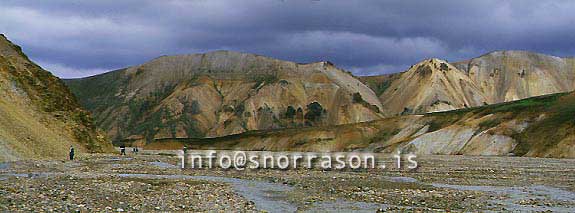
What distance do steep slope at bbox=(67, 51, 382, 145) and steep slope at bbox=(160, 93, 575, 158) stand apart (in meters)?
24.4

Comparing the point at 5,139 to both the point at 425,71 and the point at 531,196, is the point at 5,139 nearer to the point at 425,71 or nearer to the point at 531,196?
the point at 531,196

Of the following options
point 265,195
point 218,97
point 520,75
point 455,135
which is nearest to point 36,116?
point 265,195

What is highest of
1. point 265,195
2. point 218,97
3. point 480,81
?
point 480,81

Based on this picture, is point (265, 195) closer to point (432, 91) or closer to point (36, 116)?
point (36, 116)

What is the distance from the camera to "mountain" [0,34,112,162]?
46938mm

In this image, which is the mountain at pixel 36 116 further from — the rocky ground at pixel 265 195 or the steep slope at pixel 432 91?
the steep slope at pixel 432 91

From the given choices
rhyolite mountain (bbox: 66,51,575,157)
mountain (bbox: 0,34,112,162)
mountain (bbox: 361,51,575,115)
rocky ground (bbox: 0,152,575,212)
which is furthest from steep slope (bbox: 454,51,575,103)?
rocky ground (bbox: 0,152,575,212)

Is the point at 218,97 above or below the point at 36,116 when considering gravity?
above

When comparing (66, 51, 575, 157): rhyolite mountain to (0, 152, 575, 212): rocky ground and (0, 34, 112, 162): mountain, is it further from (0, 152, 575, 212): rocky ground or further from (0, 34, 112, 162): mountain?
(0, 152, 575, 212): rocky ground

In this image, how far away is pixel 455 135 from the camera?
10262 centimetres

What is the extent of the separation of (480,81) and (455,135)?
304 feet

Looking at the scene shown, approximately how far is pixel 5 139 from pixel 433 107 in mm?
133713

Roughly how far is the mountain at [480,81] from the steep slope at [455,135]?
171 ft

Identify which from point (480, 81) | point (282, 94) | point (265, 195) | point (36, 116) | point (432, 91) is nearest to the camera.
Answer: point (265, 195)
